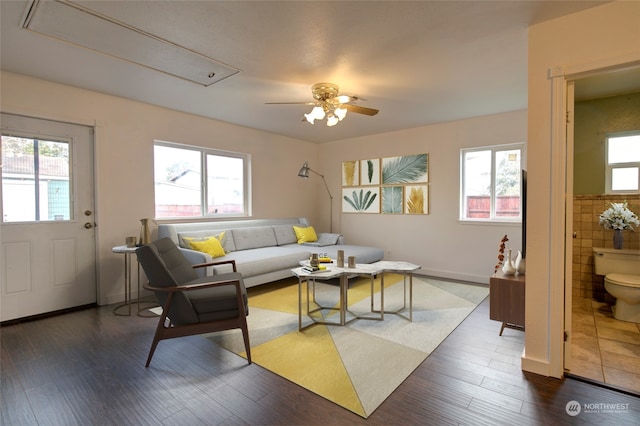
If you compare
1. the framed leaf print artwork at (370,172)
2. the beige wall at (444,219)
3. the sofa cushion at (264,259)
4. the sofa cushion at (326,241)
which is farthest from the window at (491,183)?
the sofa cushion at (264,259)

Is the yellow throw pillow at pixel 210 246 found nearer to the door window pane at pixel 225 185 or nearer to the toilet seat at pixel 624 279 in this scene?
the door window pane at pixel 225 185

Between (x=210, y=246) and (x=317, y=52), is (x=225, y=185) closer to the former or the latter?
(x=210, y=246)

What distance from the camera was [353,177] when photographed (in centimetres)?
598

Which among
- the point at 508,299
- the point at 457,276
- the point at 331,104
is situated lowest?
the point at 457,276

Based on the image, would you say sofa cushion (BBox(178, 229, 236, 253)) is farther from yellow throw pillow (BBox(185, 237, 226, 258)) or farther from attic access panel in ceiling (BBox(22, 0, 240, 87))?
attic access panel in ceiling (BBox(22, 0, 240, 87))

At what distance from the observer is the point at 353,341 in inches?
105

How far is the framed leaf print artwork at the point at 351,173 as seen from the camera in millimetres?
5914

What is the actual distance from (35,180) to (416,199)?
5.04m

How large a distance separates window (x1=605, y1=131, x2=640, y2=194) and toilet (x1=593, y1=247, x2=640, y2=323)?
0.73 metres

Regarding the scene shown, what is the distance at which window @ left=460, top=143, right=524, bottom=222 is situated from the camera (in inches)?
173

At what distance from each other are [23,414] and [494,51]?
4.12 meters

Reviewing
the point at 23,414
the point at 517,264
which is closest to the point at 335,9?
the point at 517,264

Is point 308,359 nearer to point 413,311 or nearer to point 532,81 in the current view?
point 413,311

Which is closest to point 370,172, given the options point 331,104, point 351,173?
point 351,173
